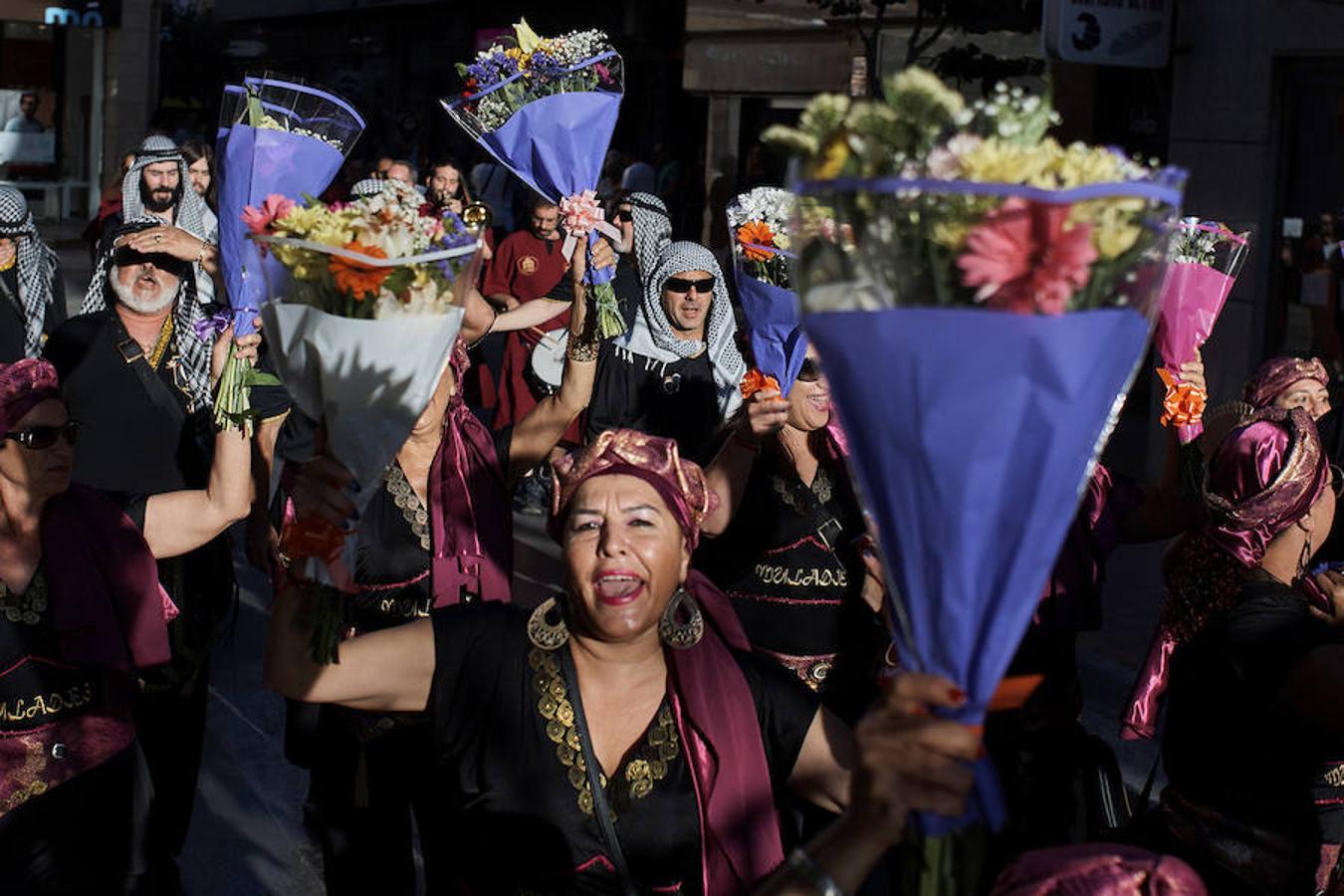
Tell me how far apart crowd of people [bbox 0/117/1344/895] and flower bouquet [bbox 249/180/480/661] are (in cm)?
6

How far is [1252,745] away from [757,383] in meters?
1.79

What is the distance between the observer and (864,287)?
253 centimetres

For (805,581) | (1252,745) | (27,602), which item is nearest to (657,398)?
(805,581)

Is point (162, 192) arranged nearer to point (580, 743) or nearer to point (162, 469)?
point (162, 469)

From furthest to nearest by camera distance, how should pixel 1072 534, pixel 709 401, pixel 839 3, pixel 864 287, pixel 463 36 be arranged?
pixel 463 36 → pixel 839 3 → pixel 709 401 → pixel 1072 534 → pixel 864 287

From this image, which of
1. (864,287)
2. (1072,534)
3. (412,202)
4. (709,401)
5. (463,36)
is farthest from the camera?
(463,36)

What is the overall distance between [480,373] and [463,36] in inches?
A: 952

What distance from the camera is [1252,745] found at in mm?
4344

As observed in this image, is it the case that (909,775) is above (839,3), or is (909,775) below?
below

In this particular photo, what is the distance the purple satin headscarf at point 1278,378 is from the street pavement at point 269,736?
2187 mm

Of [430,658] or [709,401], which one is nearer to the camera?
[430,658]

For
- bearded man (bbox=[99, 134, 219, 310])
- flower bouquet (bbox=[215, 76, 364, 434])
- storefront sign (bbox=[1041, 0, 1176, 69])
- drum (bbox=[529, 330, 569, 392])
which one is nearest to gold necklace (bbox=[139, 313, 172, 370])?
flower bouquet (bbox=[215, 76, 364, 434])

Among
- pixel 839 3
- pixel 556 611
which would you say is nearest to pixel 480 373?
pixel 839 3

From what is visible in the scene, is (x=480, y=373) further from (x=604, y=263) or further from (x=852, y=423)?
(x=852, y=423)
